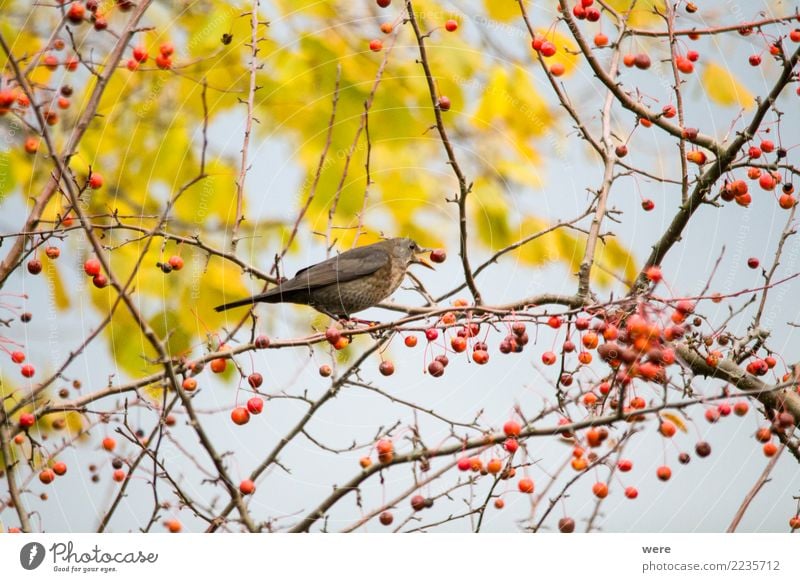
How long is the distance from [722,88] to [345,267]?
1659 millimetres

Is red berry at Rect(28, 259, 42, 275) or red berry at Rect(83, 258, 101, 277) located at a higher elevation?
red berry at Rect(28, 259, 42, 275)

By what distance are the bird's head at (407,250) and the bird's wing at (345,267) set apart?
68 mm

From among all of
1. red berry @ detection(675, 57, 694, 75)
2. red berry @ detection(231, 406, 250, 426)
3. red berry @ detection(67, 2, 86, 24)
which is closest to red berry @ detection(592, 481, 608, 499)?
red berry @ detection(231, 406, 250, 426)

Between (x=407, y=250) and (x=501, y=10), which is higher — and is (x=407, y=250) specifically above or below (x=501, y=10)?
below

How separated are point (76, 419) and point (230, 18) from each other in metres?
1.55

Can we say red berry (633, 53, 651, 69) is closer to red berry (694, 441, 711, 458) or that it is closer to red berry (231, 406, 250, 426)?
red berry (694, 441, 711, 458)

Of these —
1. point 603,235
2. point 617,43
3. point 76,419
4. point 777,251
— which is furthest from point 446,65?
point 76,419

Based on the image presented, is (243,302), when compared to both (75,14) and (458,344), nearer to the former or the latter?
(458,344)

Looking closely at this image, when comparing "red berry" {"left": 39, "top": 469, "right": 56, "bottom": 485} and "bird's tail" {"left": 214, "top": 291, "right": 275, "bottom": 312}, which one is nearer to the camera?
"red berry" {"left": 39, "top": 469, "right": 56, "bottom": 485}

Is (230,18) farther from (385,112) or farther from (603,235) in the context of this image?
(603,235)

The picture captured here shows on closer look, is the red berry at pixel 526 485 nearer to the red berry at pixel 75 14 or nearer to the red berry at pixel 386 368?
the red berry at pixel 386 368

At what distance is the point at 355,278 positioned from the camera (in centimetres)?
391
